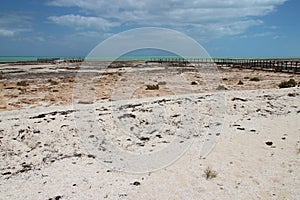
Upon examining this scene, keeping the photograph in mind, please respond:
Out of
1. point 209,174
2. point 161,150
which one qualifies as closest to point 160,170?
point 209,174

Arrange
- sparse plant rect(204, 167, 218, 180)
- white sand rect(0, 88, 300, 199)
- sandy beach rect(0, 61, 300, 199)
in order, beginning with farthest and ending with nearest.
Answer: sparse plant rect(204, 167, 218, 180), sandy beach rect(0, 61, 300, 199), white sand rect(0, 88, 300, 199)

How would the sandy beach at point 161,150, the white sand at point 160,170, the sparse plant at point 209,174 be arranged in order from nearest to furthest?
the white sand at point 160,170 < the sandy beach at point 161,150 < the sparse plant at point 209,174

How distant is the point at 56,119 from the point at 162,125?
131 inches

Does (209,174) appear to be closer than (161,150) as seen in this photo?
Yes

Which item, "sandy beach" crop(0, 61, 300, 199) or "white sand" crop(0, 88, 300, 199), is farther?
"sandy beach" crop(0, 61, 300, 199)

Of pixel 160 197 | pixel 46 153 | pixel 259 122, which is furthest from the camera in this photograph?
pixel 259 122

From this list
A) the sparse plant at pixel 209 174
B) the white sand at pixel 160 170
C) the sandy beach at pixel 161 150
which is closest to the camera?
the white sand at pixel 160 170

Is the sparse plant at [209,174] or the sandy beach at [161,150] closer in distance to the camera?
the sandy beach at [161,150]

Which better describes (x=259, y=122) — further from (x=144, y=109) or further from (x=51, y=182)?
(x=51, y=182)

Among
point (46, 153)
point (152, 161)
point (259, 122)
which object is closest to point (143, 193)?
point (152, 161)

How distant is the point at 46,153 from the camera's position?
7.99 m

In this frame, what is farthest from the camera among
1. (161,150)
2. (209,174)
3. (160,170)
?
(161,150)

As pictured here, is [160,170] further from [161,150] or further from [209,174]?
[161,150]

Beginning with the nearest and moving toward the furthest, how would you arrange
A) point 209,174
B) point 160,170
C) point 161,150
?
point 209,174 < point 160,170 < point 161,150
